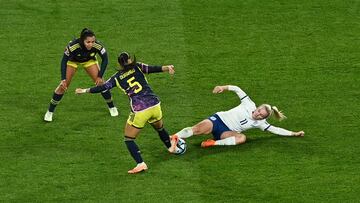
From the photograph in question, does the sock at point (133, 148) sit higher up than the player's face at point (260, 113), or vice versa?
the player's face at point (260, 113)

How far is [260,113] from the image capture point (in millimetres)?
18406

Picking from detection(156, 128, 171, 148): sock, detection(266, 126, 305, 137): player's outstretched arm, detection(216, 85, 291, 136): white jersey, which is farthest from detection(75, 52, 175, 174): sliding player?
detection(266, 126, 305, 137): player's outstretched arm

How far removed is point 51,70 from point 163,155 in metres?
4.87

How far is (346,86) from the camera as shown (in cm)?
2130

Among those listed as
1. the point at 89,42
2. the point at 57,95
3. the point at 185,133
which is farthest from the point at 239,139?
the point at 57,95

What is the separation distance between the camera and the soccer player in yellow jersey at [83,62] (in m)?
19.1

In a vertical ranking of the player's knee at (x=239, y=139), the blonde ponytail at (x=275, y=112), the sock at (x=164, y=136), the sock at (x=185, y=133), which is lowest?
the player's knee at (x=239, y=139)

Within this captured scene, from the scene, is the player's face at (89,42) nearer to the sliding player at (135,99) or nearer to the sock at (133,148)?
the sliding player at (135,99)

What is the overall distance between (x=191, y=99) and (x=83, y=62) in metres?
2.65

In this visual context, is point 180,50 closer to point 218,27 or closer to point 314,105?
point 218,27

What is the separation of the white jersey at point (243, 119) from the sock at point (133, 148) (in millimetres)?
2133

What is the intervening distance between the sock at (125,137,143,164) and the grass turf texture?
1.20 feet

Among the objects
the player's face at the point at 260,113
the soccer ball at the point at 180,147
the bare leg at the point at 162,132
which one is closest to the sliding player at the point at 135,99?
the bare leg at the point at 162,132

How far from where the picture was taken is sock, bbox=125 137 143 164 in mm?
17625
